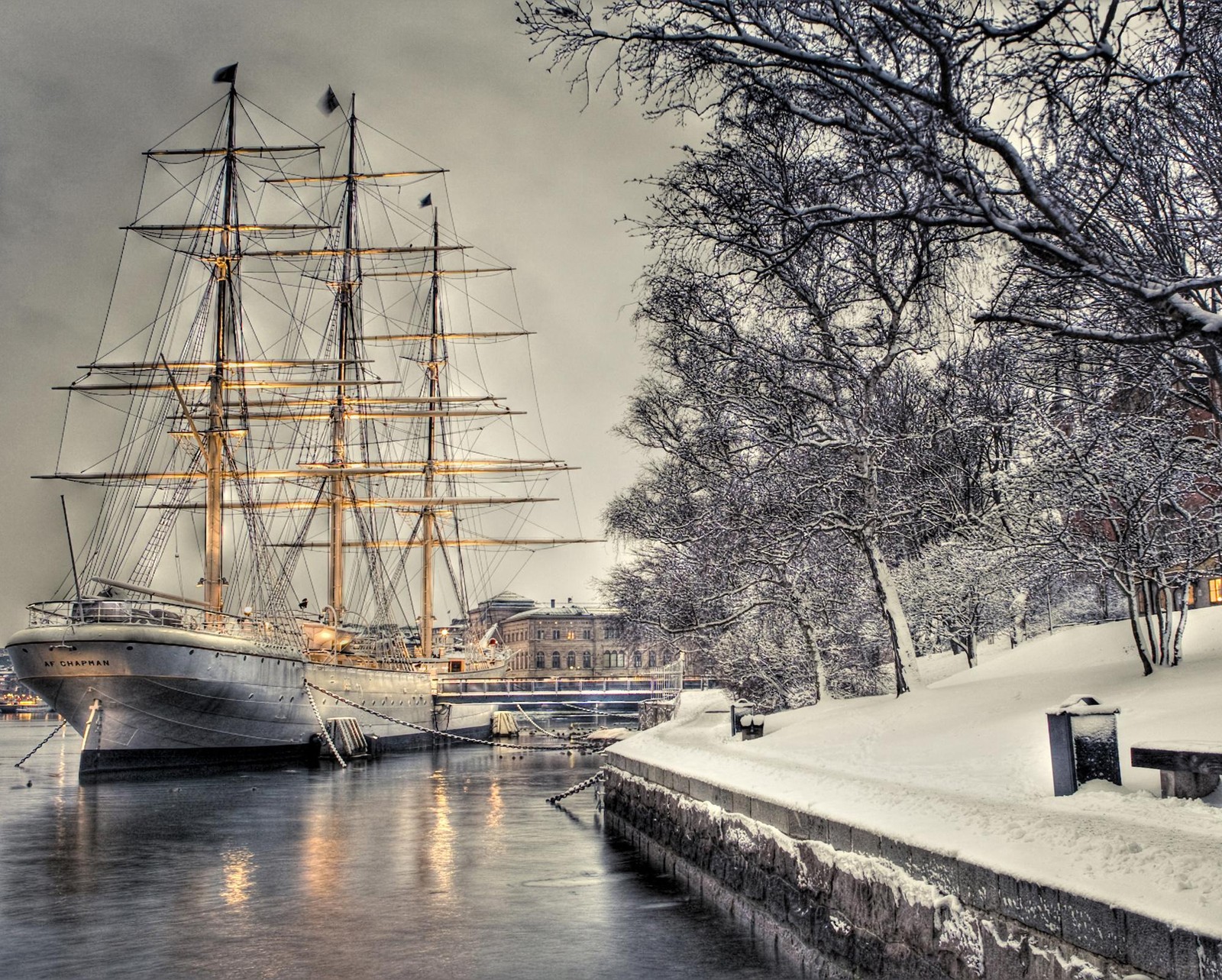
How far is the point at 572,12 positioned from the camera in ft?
28.9

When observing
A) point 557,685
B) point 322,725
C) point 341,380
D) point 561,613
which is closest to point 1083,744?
point 322,725

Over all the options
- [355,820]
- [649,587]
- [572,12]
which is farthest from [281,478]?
[572,12]

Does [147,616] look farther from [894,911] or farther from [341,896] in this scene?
[894,911]

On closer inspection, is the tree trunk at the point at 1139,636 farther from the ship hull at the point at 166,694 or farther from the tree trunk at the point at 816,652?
the ship hull at the point at 166,694

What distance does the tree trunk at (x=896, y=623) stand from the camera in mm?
18344

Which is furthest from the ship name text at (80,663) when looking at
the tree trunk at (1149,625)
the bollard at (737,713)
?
the tree trunk at (1149,625)

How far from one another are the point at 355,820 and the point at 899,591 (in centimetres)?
1205

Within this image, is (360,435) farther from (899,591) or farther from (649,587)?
(899,591)

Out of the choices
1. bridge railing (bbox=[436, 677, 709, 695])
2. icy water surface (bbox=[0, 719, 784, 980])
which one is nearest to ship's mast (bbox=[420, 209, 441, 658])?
bridge railing (bbox=[436, 677, 709, 695])

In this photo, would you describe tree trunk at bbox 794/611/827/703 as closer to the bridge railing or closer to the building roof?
the bridge railing

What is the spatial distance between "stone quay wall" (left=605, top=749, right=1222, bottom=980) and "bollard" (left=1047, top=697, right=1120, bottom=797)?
4.40ft

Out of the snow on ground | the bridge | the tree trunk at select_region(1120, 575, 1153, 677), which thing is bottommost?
the bridge

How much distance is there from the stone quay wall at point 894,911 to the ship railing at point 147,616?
30957 millimetres

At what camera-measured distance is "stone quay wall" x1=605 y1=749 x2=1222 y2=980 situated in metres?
5.64
